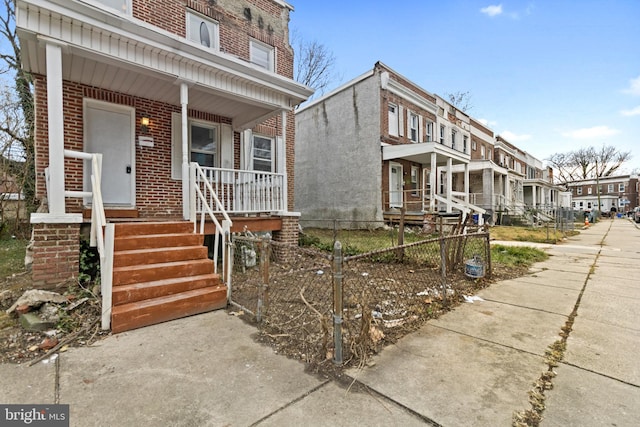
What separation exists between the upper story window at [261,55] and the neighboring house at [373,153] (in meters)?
6.15

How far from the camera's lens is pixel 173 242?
15.1 feet

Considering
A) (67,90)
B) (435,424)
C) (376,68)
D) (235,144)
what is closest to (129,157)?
(67,90)

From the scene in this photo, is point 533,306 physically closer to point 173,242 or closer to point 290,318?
point 290,318

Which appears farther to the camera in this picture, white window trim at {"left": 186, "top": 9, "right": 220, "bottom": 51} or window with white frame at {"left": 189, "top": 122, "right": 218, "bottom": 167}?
white window trim at {"left": 186, "top": 9, "right": 220, "bottom": 51}

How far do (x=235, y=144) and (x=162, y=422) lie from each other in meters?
7.28

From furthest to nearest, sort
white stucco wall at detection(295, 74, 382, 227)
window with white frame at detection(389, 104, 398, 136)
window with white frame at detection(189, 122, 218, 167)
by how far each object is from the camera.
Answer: window with white frame at detection(389, 104, 398, 136) < white stucco wall at detection(295, 74, 382, 227) < window with white frame at detection(189, 122, 218, 167)

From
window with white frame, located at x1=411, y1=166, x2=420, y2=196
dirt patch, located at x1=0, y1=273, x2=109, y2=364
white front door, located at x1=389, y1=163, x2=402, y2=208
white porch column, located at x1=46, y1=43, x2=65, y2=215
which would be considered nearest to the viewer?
dirt patch, located at x1=0, y1=273, x2=109, y2=364

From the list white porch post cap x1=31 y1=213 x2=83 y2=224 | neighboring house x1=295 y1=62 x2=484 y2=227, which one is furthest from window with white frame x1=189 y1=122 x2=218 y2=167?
neighboring house x1=295 y1=62 x2=484 y2=227

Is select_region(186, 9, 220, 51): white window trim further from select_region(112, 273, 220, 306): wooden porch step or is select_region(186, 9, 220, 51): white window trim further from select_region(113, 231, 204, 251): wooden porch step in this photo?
select_region(112, 273, 220, 306): wooden porch step

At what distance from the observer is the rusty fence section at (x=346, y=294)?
273cm

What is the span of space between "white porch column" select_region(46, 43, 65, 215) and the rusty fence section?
8.35ft

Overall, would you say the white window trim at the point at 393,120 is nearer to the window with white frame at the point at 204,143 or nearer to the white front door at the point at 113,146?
the window with white frame at the point at 204,143

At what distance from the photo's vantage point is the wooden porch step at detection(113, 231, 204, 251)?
164 inches

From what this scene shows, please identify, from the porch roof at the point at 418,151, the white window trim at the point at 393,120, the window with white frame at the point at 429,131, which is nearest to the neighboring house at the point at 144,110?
the porch roof at the point at 418,151
